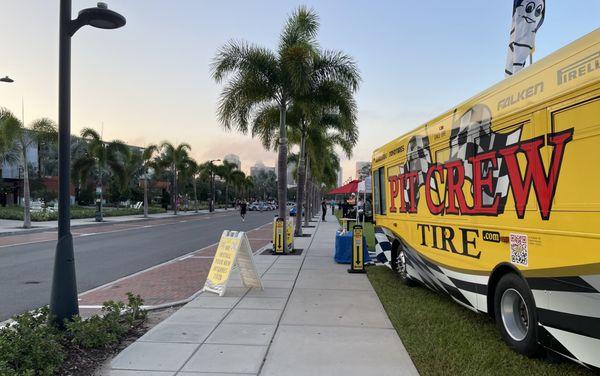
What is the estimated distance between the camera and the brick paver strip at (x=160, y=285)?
8898 millimetres

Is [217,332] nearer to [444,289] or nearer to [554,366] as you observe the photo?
[444,289]

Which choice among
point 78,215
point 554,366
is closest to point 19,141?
point 78,215

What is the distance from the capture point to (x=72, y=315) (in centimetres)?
600

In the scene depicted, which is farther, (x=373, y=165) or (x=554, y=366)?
(x=373, y=165)

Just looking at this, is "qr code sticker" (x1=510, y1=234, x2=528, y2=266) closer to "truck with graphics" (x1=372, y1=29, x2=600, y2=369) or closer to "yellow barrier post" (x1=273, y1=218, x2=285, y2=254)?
"truck with graphics" (x1=372, y1=29, x2=600, y2=369)

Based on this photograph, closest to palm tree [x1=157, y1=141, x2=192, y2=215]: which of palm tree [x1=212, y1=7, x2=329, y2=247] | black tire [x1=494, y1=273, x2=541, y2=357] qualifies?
palm tree [x1=212, y1=7, x2=329, y2=247]

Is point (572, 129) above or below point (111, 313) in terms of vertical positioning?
above

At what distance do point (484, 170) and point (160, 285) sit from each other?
7042mm

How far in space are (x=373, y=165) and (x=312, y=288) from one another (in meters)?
A: 3.80

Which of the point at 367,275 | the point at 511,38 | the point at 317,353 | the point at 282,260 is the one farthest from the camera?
the point at 282,260

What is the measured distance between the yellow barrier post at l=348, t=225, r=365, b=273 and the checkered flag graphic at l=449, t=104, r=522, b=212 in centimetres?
501

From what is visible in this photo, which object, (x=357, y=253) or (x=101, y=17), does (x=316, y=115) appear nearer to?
(x=357, y=253)

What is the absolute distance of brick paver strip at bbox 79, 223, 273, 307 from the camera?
8.90 metres

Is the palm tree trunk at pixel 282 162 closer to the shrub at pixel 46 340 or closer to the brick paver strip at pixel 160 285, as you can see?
the brick paver strip at pixel 160 285
